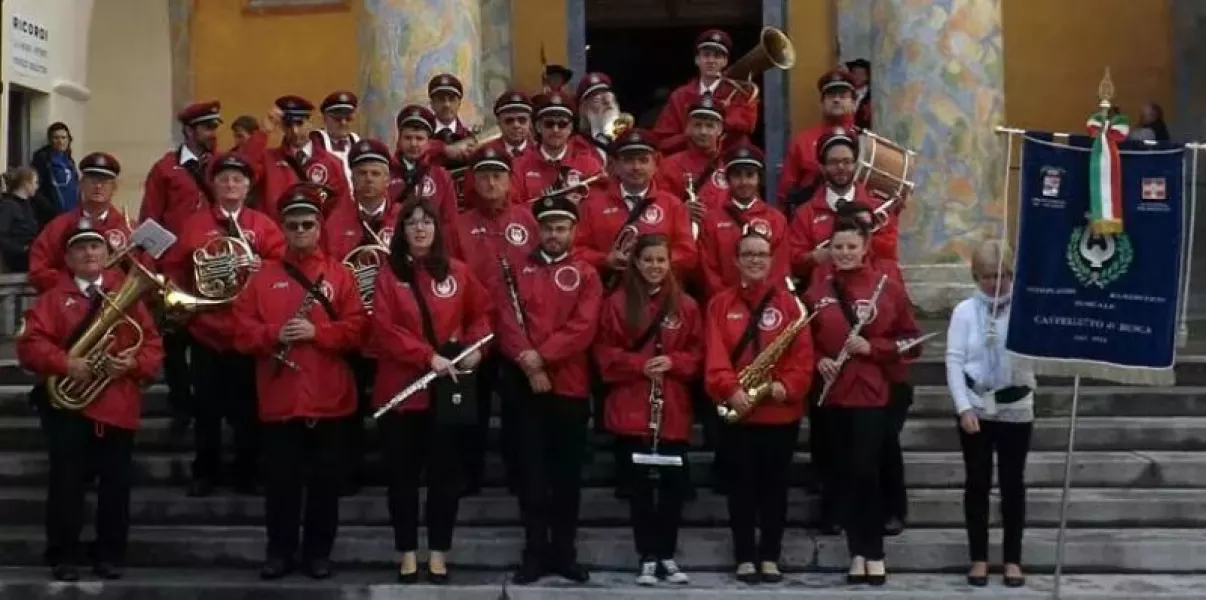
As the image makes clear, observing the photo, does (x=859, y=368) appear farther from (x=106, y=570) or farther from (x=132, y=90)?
(x=132, y=90)

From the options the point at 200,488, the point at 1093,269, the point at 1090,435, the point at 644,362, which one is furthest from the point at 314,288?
the point at 1090,435

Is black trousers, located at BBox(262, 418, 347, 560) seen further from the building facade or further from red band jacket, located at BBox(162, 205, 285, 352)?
the building facade

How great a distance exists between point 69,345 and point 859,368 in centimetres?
424

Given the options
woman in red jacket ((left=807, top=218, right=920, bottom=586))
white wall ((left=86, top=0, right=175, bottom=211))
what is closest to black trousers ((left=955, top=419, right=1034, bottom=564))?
woman in red jacket ((left=807, top=218, right=920, bottom=586))

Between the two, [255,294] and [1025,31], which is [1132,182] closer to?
[255,294]

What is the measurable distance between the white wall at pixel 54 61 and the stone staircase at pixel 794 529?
7.29 metres

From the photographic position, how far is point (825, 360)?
7.61 m

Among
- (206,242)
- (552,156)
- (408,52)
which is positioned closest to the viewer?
(206,242)

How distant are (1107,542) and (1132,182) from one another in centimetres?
213

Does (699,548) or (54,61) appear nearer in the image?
(699,548)

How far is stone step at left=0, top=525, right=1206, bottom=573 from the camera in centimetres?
789

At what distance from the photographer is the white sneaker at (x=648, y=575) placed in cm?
763

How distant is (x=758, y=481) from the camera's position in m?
7.61

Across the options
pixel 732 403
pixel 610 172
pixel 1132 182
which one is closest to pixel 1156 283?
pixel 1132 182
